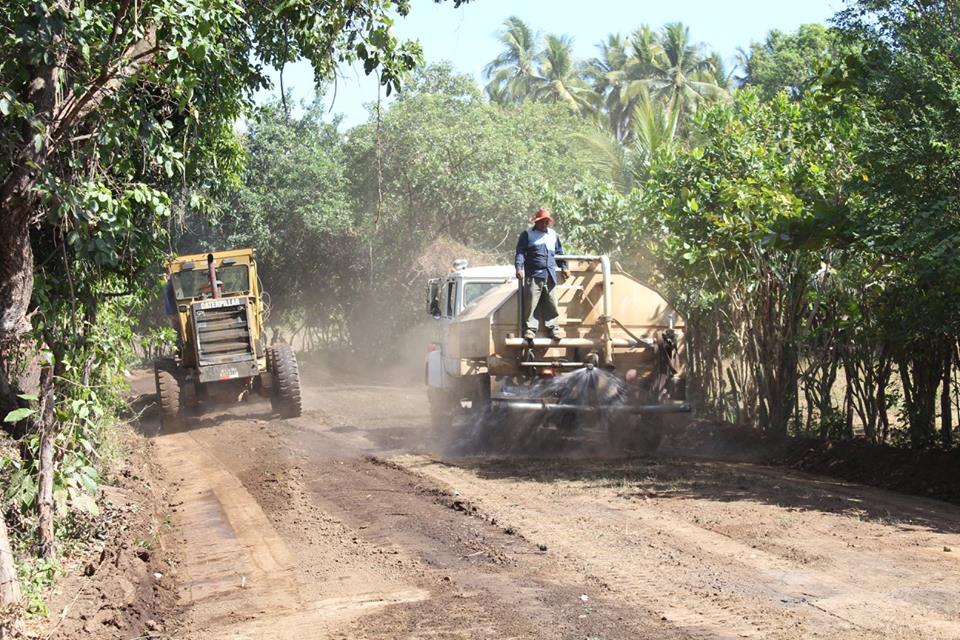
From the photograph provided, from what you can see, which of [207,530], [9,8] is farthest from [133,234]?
[207,530]

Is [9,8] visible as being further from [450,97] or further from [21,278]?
[450,97]

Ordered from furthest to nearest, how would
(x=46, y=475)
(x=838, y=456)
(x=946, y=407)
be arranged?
(x=838, y=456) → (x=946, y=407) → (x=46, y=475)

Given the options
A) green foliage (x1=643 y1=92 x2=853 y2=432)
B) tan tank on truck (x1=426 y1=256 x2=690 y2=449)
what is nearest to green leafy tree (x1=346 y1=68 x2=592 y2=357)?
green foliage (x1=643 y1=92 x2=853 y2=432)

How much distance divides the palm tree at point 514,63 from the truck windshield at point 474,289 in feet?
150

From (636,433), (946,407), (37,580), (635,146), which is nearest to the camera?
(37,580)

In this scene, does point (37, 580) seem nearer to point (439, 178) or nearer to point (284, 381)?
point (284, 381)

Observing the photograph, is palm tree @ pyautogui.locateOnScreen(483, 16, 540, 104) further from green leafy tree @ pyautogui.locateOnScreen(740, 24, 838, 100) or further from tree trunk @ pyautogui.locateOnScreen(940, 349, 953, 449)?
tree trunk @ pyautogui.locateOnScreen(940, 349, 953, 449)

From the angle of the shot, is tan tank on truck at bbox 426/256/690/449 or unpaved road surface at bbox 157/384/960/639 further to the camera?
tan tank on truck at bbox 426/256/690/449

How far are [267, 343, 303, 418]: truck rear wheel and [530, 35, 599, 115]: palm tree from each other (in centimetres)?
4077

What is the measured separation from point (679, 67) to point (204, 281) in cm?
4032

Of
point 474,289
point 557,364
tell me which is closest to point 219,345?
point 474,289

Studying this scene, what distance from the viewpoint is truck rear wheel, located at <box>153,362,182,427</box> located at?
63.8 ft

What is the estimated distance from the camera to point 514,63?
63156 mm

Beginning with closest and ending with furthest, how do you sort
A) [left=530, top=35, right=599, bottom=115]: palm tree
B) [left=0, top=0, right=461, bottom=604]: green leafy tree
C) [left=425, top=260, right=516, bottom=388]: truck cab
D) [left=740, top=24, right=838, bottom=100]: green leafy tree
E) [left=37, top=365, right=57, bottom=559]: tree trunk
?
1. [left=0, top=0, right=461, bottom=604]: green leafy tree
2. [left=37, top=365, right=57, bottom=559]: tree trunk
3. [left=425, top=260, right=516, bottom=388]: truck cab
4. [left=740, top=24, right=838, bottom=100]: green leafy tree
5. [left=530, top=35, right=599, bottom=115]: palm tree
